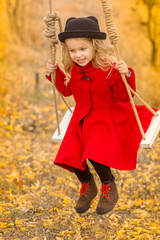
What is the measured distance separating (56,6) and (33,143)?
8.16m

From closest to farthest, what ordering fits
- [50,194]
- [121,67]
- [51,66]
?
[121,67] < [51,66] < [50,194]

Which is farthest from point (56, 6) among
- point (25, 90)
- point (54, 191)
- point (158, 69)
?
point (54, 191)

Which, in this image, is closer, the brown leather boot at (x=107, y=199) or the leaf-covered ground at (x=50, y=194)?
the brown leather boot at (x=107, y=199)

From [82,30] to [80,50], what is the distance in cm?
15

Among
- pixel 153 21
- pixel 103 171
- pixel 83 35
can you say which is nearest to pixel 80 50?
pixel 83 35

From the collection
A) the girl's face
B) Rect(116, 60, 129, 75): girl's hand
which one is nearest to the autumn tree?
the girl's face

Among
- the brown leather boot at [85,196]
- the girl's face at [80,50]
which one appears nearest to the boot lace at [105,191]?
the brown leather boot at [85,196]

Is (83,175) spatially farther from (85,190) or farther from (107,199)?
(107,199)

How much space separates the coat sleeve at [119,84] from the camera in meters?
2.54

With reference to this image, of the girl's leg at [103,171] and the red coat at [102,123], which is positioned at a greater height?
the red coat at [102,123]

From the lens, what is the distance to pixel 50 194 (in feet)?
12.7

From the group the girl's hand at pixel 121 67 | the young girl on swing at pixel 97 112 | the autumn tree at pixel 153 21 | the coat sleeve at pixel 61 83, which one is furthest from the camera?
the autumn tree at pixel 153 21

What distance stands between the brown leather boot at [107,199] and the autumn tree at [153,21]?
5487 millimetres

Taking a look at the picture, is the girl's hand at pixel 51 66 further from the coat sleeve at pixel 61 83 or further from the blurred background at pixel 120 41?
the blurred background at pixel 120 41
